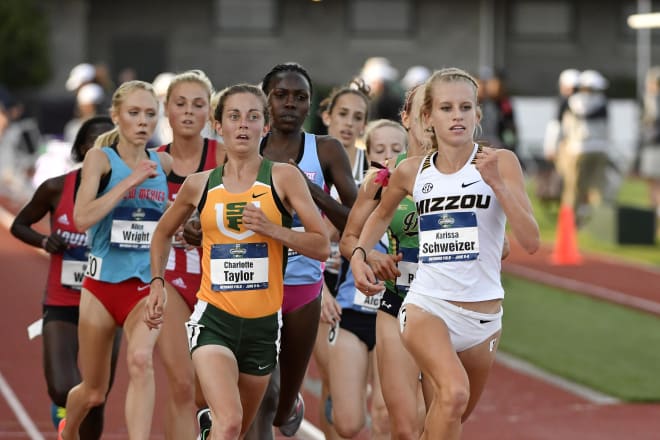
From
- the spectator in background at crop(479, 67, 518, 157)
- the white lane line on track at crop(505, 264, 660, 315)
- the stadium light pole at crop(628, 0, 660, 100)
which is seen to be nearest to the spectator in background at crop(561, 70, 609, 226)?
the white lane line on track at crop(505, 264, 660, 315)

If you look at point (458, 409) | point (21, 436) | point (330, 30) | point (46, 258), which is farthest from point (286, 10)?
point (458, 409)

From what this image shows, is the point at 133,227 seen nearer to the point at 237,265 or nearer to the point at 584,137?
the point at 237,265

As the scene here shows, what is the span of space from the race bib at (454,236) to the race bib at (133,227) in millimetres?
1895

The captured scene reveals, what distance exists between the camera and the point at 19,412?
10578 mm

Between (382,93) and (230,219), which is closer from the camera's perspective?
(230,219)

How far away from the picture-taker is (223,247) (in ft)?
22.7

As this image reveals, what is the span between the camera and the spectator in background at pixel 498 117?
57.4 feet

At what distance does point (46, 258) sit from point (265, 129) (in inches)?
512

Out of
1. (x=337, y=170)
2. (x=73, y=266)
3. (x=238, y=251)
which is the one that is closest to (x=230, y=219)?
(x=238, y=251)

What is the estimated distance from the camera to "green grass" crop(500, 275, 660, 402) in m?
12.7

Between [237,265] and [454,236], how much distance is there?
3.25 feet

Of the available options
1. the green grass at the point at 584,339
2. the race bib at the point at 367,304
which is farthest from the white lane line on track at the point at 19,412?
the green grass at the point at 584,339

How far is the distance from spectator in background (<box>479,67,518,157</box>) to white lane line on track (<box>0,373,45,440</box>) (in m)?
7.20

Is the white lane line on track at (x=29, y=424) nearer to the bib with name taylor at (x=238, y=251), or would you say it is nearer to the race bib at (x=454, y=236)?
the bib with name taylor at (x=238, y=251)
